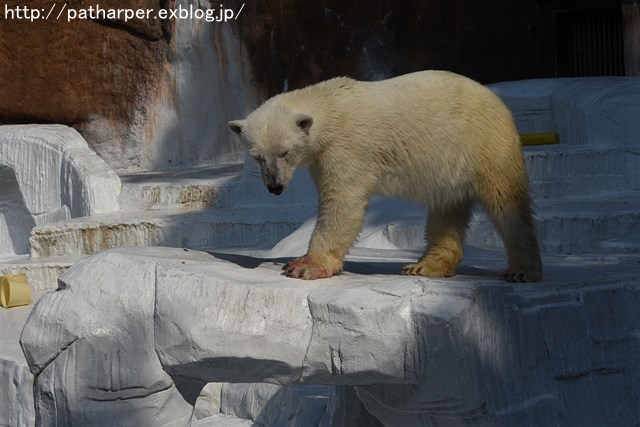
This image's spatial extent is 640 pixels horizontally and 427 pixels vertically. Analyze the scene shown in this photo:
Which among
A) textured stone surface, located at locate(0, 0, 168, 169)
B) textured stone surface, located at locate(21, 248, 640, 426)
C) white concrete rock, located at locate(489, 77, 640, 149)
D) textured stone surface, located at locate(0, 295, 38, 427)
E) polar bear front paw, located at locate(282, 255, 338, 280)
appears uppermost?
textured stone surface, located at locate(0, 0, 168, 169)

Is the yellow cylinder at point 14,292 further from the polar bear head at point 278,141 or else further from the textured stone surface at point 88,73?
the polar bear head at point 278,141

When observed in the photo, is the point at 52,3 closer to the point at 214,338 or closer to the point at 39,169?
the point at 39,169

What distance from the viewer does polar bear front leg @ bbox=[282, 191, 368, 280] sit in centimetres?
424

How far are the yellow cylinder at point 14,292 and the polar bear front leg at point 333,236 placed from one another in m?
3.87

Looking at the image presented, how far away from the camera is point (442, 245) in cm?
456

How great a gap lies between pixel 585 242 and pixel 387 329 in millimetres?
3224

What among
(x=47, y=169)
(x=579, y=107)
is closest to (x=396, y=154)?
(x=579, y=107)

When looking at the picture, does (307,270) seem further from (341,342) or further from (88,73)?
(88,73)

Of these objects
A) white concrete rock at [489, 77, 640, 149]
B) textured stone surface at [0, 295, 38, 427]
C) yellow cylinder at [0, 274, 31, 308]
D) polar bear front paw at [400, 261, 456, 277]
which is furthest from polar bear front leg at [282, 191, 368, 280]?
white concrete rock at [489, 77, 640, 149]

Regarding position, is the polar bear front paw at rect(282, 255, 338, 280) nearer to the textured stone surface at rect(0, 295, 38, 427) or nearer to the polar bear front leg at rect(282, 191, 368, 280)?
the polar bear front leg at rect(282, 191, 368, 280)

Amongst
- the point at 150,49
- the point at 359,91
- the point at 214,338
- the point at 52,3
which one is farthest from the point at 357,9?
the point at 214,338

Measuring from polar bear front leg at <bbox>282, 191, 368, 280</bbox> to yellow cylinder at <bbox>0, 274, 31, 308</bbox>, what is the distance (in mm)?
3875

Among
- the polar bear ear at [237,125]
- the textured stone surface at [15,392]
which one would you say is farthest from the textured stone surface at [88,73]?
the polar bear ear at [237,125]

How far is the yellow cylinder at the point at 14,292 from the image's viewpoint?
758 cm
